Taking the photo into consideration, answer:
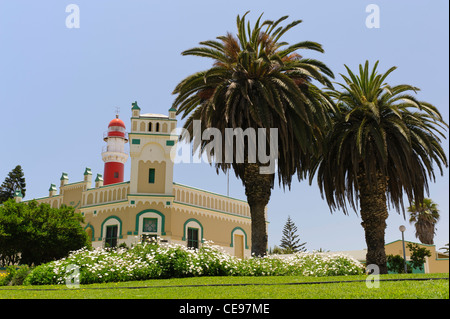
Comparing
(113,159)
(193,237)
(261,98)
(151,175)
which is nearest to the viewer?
(261,98)

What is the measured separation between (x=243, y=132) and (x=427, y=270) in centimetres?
3132

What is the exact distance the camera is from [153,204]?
34438mm

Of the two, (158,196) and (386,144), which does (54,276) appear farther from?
(158,196)

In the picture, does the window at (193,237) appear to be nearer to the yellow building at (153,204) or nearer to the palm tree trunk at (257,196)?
the yellow building at (153,204)

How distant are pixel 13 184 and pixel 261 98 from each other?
4864cm


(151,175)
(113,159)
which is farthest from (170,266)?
(113,159)

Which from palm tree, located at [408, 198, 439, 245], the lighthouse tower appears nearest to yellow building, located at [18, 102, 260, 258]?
the lighthouse tower

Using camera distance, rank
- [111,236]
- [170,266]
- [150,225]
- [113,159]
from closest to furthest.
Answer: [170,266] < [150,225] < [111,236] < [113,159]

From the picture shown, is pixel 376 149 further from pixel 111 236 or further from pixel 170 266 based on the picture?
pixel 111 236

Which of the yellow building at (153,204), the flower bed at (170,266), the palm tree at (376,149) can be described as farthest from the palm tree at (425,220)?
the flower bed at (170,266)

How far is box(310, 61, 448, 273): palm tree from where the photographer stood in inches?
808

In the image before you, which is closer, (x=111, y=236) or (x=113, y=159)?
(x=111, y=236)

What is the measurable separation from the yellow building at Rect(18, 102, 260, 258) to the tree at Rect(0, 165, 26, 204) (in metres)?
23.0

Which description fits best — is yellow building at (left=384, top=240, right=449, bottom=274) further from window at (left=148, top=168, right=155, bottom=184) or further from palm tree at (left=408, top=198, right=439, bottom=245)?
window at (left=148, top=168, right=155, bottom=184)
